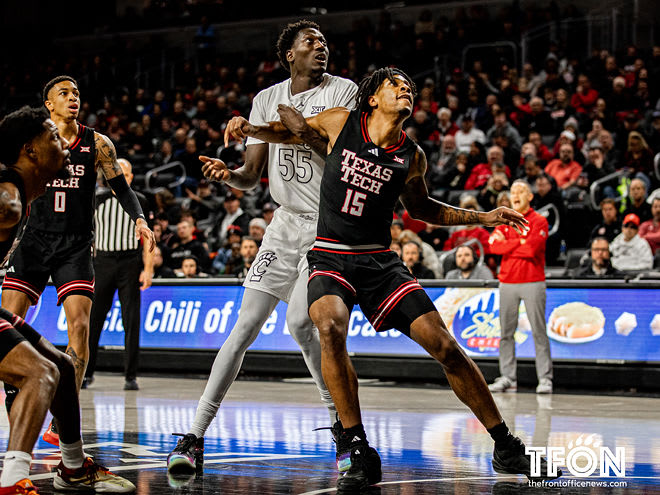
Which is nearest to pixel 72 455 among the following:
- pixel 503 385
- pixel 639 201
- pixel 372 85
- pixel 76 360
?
pixel 76 360

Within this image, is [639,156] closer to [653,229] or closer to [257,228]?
[653,229]

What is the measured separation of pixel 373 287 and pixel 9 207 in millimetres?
2041

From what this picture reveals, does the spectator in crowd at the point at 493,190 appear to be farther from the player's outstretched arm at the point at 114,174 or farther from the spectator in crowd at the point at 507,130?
the player's outstretched arm at the point at 114,174

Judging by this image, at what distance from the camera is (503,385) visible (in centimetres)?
1074

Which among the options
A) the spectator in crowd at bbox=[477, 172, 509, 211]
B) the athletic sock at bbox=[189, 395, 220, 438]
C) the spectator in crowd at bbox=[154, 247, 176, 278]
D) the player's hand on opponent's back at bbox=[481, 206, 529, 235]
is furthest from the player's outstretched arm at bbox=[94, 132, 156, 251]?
the spectator in crowd at bbox=[477, 172, 509, 211]

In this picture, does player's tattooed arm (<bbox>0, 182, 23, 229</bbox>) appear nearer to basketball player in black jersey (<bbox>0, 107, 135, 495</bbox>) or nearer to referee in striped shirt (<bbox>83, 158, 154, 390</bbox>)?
basketball player in black jersey (<bbox>0, 107, 135, 495</bbox>)

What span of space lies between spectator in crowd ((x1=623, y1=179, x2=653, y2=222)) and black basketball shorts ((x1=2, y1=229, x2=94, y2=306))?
26.6 ft

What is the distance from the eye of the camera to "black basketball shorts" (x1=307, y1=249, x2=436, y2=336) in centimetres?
530

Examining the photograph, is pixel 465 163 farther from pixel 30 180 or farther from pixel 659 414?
pixel 30 180

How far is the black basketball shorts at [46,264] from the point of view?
6.63 meters

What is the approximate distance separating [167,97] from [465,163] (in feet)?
34.6

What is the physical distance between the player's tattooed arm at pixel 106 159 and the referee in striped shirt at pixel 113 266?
3722 mm

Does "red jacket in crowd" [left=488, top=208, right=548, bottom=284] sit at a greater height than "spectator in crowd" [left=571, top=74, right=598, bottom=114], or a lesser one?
lesser

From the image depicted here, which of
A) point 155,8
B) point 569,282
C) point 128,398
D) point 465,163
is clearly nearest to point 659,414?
point 569,282
